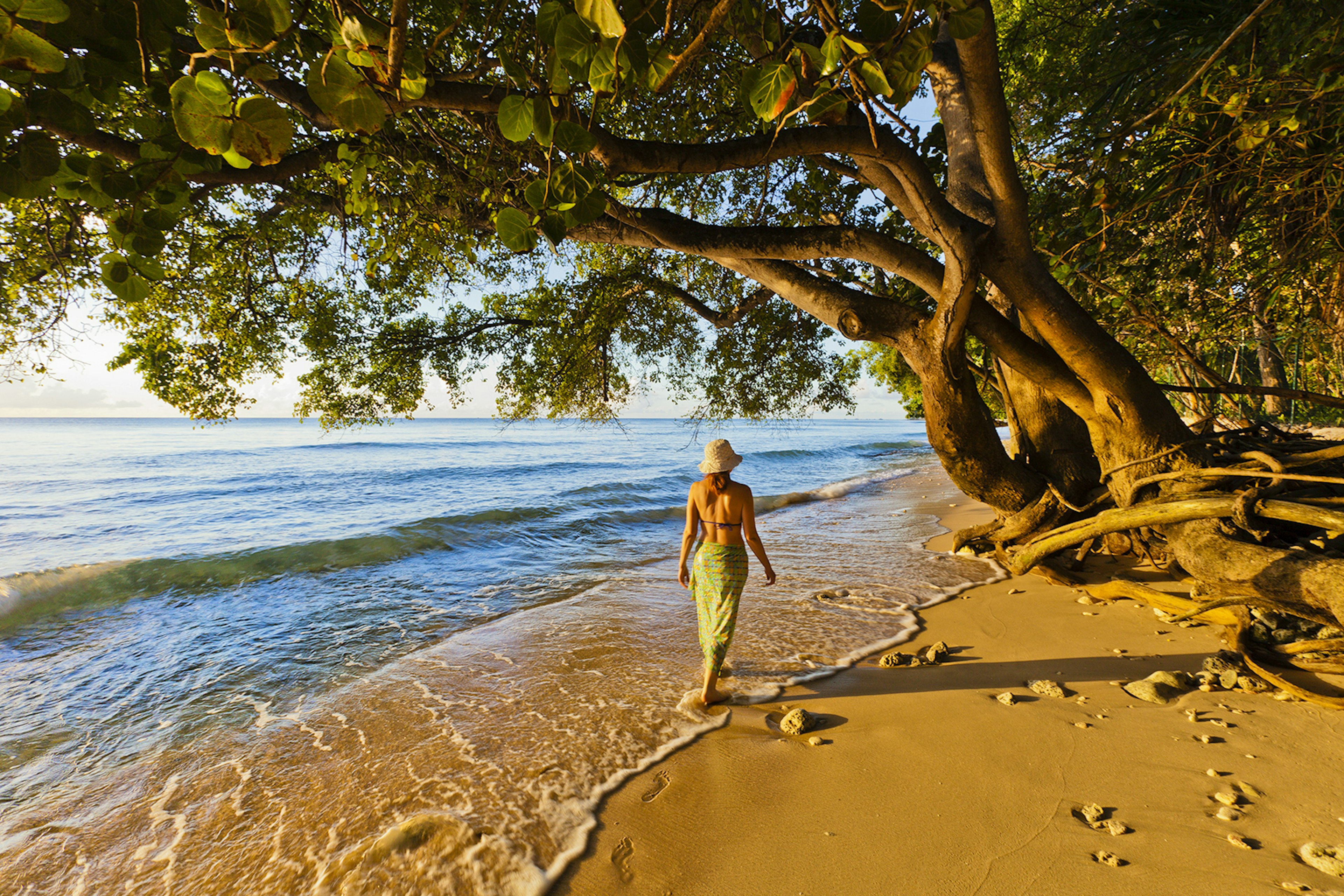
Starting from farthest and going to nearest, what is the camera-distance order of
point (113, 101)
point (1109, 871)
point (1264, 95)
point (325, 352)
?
point (325, 352) < point (1264, 95) < point (1109, 871) < point (113, 101)

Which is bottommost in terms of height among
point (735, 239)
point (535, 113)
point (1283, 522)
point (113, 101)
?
point (1283, 522)

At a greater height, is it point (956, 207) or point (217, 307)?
point (217, 307)

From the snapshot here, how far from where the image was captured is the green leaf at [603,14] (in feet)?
3.71

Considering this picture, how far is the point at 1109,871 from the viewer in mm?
2508

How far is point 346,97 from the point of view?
1350 millimetres

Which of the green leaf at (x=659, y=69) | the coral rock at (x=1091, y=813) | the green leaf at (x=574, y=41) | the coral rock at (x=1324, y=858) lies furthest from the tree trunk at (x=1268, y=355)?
the green leaf at (x=574, y=41)

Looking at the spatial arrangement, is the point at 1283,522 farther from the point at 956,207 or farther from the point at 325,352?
the point at 325,352

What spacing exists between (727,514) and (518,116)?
3.45 m

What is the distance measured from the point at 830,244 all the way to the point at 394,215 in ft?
12.2

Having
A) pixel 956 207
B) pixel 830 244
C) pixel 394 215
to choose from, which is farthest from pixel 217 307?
pixel 956 207

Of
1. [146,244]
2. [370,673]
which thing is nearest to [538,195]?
[146,244]

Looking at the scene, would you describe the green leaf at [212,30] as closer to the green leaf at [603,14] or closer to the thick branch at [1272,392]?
the green leaf at [603,14]

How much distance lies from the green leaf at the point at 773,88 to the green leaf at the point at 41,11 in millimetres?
1394

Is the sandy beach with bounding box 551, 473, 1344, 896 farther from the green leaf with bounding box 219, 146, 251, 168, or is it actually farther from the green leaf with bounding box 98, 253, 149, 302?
the green leaf with bounding box 219, 146, 251, 168
